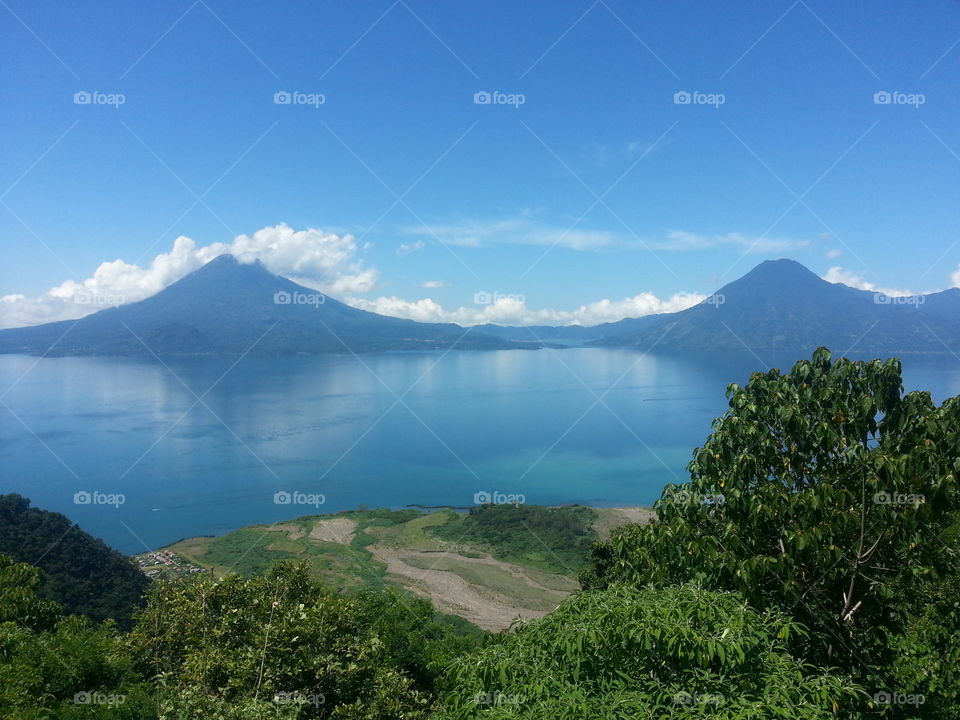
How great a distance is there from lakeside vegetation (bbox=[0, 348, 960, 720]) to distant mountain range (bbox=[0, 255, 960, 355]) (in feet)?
347

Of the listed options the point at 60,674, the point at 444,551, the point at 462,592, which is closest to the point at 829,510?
the point at 60,674

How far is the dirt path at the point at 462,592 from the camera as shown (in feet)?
71.1

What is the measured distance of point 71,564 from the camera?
802 inches

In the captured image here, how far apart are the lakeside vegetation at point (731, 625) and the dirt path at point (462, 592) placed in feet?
51.0

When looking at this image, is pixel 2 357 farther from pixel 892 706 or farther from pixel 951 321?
pixel 951 321

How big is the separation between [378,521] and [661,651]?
1386 inches

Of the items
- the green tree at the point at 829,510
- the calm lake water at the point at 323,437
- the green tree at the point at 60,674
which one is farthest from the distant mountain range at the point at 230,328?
the green tree at the point at 829,510

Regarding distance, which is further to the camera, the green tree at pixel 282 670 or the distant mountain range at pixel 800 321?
the distant mountain range at pixel 800 321

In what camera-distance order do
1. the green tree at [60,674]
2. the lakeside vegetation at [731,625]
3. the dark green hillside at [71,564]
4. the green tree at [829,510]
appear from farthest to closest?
the dark green hillside at [71,564]
the green tree at [60,674]
the green tree at [829,510]
the lakeside vegetation at [731,625]

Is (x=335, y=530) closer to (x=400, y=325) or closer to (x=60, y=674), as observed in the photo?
(x=60, y=674)

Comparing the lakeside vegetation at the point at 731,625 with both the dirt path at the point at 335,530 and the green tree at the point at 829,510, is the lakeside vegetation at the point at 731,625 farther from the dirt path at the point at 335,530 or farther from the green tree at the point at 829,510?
the dirt path at the point at 335,530

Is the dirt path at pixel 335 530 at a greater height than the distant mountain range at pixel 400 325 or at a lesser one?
lesser

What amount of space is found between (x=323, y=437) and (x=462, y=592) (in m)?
38.9

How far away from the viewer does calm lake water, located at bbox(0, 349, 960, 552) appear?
43.5 meters
